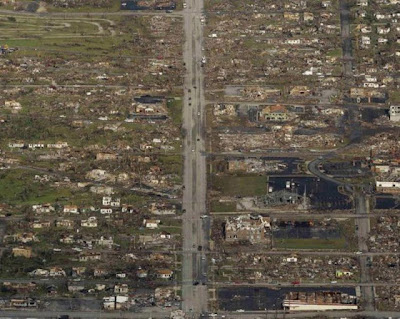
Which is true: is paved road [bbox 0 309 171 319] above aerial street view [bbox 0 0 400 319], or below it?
below

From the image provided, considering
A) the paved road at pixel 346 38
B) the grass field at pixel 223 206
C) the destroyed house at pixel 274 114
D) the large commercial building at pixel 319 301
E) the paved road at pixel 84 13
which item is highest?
the paved road at pixel 84 13

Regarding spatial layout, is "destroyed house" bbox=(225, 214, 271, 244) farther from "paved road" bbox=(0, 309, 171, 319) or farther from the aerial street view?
"paved road" bbox=(0, 309, 171, 319)

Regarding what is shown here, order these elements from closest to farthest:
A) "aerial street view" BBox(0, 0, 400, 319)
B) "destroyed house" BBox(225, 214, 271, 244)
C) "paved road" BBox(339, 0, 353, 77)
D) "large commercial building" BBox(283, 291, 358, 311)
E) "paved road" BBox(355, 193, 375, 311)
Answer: "large commercial building" BBox(283, 291, 358, 311) < "paved road" BBox(355, 193, 375, 311) < "aerial street view" BBox(0, 0, 400, 319) < "destroyed house" BBox(225, 214, 271, 244) < "paved road" BBox(339, 0, 353, 77)

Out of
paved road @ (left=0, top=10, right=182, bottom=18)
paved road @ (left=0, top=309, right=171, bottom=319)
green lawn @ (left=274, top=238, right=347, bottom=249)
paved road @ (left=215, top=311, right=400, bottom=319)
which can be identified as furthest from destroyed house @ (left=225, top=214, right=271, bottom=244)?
paved road @ (left=0, top=10, right=182, bottom=18)

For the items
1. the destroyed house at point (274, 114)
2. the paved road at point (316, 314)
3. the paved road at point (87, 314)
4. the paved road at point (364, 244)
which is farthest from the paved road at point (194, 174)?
the paved road at point (364, 244)

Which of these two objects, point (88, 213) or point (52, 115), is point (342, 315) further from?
point (52, 115)

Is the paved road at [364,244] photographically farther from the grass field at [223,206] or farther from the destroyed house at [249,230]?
the grass field at [223,206]
